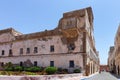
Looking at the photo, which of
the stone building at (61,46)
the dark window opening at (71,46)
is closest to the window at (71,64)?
the stone building at (61,46)

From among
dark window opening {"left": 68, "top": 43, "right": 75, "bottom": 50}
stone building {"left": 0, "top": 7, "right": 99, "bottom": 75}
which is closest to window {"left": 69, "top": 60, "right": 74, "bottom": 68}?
stone building {"left": 0, "top": 7, "right": 99, "bottom": 75}

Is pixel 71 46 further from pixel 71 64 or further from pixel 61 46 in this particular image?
pixel 71 64

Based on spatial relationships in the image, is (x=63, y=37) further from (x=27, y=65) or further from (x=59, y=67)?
(x=27, y=65)

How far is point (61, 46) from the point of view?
A: 83.8 ft

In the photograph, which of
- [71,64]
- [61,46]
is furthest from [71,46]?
[71,64]

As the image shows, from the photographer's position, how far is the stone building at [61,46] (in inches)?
947

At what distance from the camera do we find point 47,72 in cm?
2180

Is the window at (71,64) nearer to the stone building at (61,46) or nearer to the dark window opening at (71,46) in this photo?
the stone building at (61,46)

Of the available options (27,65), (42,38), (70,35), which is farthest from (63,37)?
(27,65)

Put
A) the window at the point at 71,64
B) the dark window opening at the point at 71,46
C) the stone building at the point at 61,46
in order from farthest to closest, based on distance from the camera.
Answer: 1. the dark window opening at the point at 71,46
2. the stone building at the point at 61,46
3. the window at the point at 71,64

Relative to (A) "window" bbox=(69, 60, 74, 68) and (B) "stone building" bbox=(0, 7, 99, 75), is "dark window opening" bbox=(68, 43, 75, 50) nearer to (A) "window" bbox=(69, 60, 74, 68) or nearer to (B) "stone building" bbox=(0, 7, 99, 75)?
(B) "stone building" bbox=(0, 7, 99, 75)

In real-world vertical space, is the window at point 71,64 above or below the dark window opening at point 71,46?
below

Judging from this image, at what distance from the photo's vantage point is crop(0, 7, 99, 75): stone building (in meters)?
24.0

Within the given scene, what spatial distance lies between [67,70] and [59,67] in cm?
153
